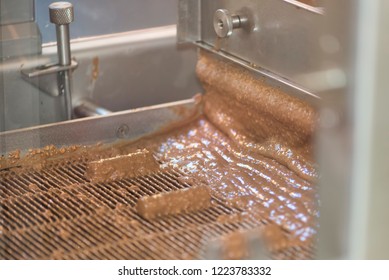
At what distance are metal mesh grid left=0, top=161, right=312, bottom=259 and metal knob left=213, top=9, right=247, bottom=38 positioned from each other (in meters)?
0.33

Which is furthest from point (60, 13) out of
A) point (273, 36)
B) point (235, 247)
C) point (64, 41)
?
point (235, 247)

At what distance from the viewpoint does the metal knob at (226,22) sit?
73.4 inches

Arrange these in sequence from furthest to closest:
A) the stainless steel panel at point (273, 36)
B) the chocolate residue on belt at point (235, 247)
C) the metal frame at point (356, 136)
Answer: the stainless steel panel at point (273, 36), the chocolate residue on belt at point (235, 247), the metal frame at point (356, 136)

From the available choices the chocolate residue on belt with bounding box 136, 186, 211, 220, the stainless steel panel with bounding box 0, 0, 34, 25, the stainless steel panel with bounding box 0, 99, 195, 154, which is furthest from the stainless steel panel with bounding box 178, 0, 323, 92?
the stainless steel panel with bounding box 0, 0, 34, 25

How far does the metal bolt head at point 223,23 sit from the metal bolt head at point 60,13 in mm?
325

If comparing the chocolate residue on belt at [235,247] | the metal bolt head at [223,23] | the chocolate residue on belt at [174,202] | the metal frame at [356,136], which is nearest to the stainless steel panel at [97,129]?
the metal bolt head at [223,23]

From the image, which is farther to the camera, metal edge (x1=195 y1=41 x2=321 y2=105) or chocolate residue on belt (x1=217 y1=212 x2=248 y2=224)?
metal edge (x1=195 y1=41 x2=321 y2=105)

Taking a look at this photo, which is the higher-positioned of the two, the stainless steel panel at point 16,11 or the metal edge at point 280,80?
the stainless steel panel at point 16,11

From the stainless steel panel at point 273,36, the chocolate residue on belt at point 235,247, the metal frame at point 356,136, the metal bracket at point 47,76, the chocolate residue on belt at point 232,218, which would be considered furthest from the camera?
the metal bracket at point 47,76

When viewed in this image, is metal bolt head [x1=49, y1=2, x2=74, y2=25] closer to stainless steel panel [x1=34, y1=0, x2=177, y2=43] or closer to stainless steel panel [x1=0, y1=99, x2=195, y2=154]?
stainless steel panel [x1=34, y1=0, x2=177, y2=43]

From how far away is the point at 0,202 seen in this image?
5.43 ft

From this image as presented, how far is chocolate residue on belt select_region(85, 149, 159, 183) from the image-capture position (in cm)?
175

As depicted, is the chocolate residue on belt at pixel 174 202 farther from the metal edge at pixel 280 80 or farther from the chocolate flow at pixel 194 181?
the metal edge at pixel 280 80

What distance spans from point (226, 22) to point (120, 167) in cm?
39
